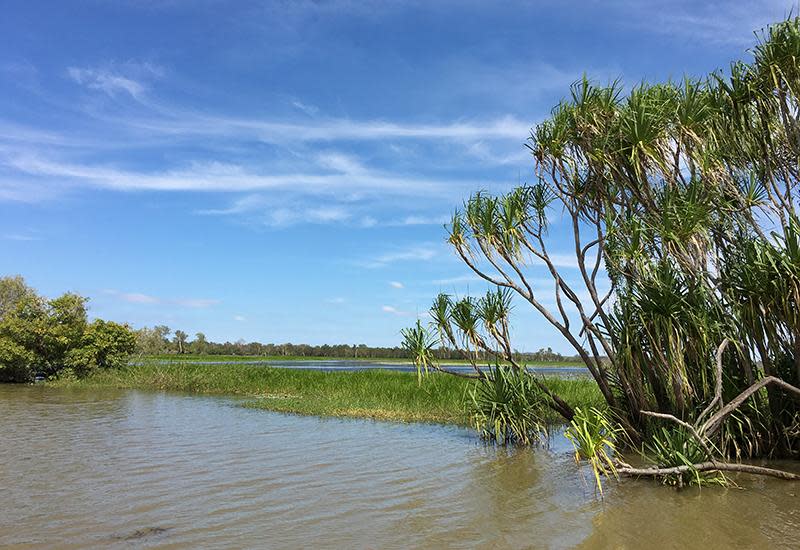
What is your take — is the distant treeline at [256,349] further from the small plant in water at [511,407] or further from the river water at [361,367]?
the small plant in water at [511,407]

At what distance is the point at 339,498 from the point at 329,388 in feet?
47.4

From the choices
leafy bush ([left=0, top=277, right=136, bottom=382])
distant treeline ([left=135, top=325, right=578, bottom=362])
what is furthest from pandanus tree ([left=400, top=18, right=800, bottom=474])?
distant treeline ([left=135, top=325, right=578, bottom=362])

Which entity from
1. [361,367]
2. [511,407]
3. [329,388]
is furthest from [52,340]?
[361,367]

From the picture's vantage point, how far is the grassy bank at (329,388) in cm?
1614

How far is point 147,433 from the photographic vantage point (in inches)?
499

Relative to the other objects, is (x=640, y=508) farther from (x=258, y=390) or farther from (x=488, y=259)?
(x=258, y=390)

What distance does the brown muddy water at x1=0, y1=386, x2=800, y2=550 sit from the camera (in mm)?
5730

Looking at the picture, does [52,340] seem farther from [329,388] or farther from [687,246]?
[687,246]

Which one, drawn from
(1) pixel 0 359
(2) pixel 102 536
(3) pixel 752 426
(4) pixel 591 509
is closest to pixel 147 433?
(2) pixel 102 536

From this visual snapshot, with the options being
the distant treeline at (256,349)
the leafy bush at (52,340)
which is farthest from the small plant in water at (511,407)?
the distant treeline at (256,349)

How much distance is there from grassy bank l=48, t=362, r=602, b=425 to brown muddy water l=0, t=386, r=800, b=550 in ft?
11.8

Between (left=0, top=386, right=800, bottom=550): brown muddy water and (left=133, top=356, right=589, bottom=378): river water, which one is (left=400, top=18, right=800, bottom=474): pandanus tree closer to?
(left=0, top=386, right=800, bottom=550): brown muddy water

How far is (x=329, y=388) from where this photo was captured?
2158 centimetres

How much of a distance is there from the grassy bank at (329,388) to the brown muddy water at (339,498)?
3.60 m
